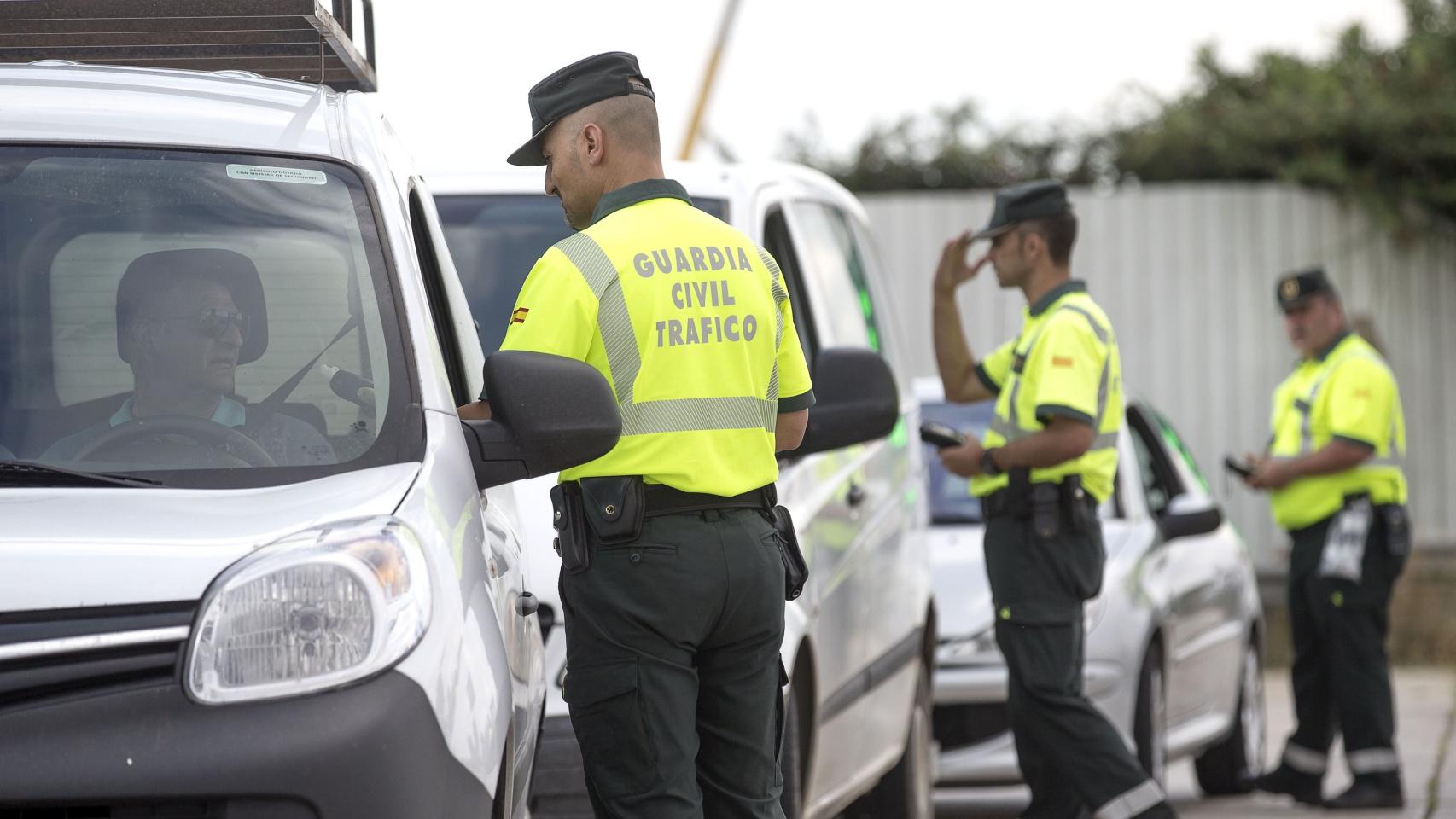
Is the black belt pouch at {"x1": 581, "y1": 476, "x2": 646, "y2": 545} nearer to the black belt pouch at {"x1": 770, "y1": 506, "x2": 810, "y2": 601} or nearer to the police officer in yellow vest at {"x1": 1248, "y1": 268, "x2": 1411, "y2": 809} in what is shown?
the black belt pouch at {"x1": 770, "y1": 506, "x2": 810, "y2": 601}

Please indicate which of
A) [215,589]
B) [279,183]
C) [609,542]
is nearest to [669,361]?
[609,542]

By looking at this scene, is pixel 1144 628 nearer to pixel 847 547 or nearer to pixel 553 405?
pixel 847 547

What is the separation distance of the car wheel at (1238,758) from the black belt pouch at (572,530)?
5.68 meters

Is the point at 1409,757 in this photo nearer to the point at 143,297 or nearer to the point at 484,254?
the point at 484,254

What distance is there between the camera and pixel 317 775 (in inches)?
107

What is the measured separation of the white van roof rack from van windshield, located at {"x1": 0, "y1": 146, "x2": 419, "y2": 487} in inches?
17.8

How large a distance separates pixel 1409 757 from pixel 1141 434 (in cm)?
207

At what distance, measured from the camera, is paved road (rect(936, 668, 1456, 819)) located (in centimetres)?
824

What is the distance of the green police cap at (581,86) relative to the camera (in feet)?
12.5

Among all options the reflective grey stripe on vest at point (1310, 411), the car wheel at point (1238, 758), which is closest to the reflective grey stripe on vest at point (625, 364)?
the reflective grey stripe on vest at point (1310, 411)

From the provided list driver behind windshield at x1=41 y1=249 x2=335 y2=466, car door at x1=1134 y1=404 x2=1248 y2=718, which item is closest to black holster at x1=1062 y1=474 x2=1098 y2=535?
car door at x1=1134 y1=404 x2=1248 y2=718

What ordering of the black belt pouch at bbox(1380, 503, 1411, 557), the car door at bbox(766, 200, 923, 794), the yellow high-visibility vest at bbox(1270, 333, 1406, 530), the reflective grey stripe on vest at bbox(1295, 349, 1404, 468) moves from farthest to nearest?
1. the reflective grey stripe on vest at bbox(1295, 349, 1404, 468)
2. the yellow high-visibility vest at bbox(1270, 333, 1406, 530)
3. the black belt pouch at bbox(1380, 503, 1411, 557)
4. the car door at bbox(766, 200, 923, 794)

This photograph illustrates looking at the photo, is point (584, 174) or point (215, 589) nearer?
point (215, 589)

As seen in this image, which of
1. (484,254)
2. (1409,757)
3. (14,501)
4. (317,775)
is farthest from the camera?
(1409,757)
